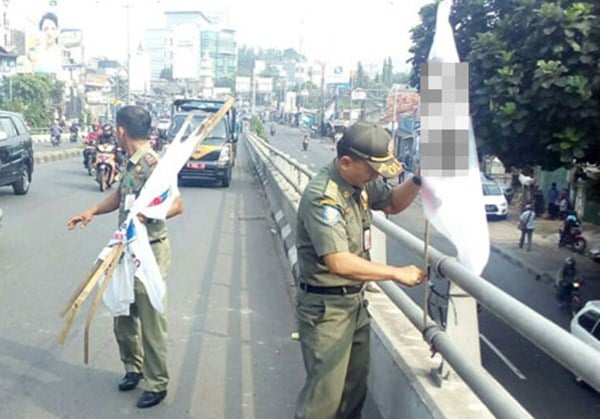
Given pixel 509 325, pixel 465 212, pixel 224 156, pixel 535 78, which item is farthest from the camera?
pixel 224 156

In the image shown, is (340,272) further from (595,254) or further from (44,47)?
(44,47)

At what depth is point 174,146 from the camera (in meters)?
4.74

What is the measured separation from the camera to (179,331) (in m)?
6.61

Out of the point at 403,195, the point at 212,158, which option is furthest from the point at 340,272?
the point at 212,158

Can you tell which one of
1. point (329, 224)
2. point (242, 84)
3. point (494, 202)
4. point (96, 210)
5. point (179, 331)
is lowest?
point (494, 202)

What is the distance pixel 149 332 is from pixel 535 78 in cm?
920

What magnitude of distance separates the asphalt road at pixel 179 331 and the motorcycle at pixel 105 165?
6454 millimetres

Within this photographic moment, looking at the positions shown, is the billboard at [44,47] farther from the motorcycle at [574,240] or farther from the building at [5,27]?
the motorcycle at [574,240]

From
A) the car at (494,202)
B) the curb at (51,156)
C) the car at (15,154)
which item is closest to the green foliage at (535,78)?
the car at (15,154)

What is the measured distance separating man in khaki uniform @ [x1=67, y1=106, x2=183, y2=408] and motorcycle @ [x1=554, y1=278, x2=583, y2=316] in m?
12.3

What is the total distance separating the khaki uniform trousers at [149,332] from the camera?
15.4 feet

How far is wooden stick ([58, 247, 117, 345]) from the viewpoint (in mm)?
4441

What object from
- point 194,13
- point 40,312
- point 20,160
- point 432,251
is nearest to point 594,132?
point 40,312

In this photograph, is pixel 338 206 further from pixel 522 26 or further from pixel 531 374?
pixel 522 26
